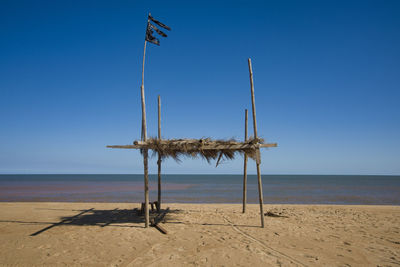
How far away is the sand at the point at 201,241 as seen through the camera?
4172mm

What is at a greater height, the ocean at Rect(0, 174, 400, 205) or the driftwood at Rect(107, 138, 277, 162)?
the driftwood at Rect(107, 138, 277, 162)

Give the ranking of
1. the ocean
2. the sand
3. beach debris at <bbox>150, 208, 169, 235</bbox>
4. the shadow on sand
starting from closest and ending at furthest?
the sand → beach debris at <bbox>150, 208, 169, 235</bbox> → the shadow on sand → the ocean

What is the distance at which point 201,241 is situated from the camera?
521 centimetres

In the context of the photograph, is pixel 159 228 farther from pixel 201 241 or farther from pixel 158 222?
pixel 201 241

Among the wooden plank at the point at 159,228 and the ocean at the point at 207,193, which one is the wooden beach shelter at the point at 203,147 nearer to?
the wooden plank at the point at 159,228

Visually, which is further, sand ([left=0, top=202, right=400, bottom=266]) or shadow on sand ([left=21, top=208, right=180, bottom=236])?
shadow on sand ([left=21, top=208, right=180, bottom=236])

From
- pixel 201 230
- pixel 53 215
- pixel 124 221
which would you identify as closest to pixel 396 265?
pixel 201 230

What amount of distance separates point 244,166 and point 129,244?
4.58 metres

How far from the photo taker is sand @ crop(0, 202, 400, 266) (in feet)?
13.7

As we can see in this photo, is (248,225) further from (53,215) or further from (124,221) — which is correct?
(53,215)

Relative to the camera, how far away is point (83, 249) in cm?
476

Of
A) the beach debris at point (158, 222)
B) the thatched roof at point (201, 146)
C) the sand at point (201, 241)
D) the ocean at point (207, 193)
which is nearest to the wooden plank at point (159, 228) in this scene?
the beach debris at point (158, 222)

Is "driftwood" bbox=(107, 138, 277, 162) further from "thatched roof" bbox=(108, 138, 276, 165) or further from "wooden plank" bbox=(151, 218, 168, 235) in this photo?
"wooden plank" bbox=(151, 218, 168, 235)

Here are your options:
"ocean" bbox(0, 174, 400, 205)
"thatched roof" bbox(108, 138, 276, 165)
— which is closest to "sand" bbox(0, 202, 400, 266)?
"thatched roof" bbox(108, 138, 276, 165)
